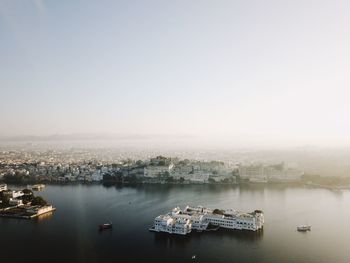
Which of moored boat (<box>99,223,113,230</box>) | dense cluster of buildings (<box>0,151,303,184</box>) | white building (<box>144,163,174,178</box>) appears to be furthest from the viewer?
white building (<box>144,163,174,178</box>)

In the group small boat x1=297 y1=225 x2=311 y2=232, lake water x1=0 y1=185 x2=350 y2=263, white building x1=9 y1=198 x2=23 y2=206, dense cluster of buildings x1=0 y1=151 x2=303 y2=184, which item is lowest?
lake water x1=0 y1=185 x2=350 y2=263

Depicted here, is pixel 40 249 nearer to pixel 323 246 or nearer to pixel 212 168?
pixel 323 246

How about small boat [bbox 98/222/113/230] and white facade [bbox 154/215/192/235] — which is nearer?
white facade [bbox 154/215/192/235]

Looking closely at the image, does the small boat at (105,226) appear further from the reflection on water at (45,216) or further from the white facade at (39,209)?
the white facade at (39,209)

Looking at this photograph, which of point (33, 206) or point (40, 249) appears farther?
point (33, 206)

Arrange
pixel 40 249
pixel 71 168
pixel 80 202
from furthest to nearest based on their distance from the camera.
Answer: pixel 71 168 → pixel 80 202 → pixel 40 249

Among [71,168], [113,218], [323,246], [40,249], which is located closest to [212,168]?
[71,168]

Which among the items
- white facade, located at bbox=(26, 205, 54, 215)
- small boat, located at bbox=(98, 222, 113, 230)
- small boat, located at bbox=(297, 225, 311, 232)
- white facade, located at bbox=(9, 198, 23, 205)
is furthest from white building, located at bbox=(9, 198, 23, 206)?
small boat, located at bbox=(297, 225, 311, 232)

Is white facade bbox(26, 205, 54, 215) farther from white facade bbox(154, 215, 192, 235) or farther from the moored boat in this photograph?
white facade bbox(154, 215, 192, 235)
